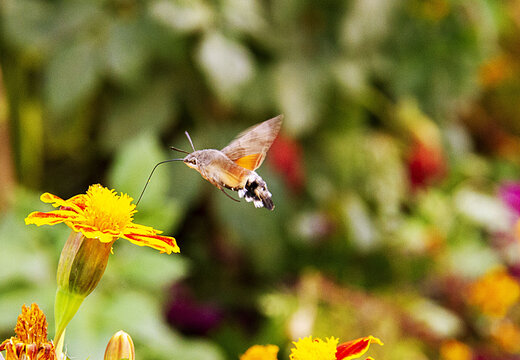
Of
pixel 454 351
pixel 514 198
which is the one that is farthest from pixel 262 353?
pixel 454 351

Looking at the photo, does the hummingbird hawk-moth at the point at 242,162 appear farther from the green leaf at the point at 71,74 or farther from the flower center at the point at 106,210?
the green leaf at the point at 71,74

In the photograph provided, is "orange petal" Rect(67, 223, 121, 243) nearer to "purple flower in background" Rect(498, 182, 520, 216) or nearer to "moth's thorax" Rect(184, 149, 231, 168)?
"moth's thorax" Rect(184, 149, 231, 168)

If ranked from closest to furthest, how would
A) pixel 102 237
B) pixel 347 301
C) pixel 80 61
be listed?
pixel 102 237, pixel 80 61, pixel 347 301

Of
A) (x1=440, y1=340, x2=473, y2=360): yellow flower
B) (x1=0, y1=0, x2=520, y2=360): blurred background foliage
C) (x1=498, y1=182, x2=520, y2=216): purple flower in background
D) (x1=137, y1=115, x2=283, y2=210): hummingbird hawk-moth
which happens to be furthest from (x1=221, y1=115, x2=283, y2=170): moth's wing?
(x1=440, y1=340, x2=473, y2=360): yellow flower

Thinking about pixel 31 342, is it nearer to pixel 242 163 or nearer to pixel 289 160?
pixel 242 163

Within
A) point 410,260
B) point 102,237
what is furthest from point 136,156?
point 410,260

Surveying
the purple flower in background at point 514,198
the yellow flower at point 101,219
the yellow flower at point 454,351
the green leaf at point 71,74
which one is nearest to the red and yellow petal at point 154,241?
the yellow flower at point 101,219

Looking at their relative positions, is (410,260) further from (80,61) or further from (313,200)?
(80,61)
